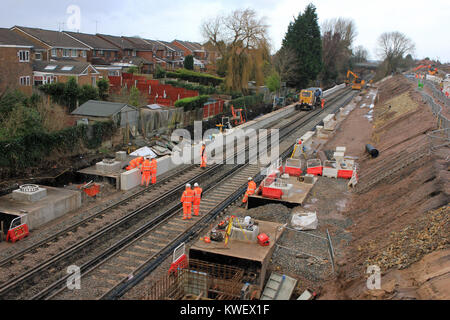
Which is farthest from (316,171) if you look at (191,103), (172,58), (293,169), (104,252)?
(172,58)

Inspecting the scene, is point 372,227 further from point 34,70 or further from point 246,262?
point 34,70

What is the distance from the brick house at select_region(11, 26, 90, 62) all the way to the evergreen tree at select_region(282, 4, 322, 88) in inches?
1114

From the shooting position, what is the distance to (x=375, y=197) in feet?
52.1

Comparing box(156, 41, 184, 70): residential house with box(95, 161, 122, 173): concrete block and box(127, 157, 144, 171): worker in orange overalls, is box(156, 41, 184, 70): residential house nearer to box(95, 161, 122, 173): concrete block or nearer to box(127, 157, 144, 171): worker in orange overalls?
box(95, 161, 122, 173): concrete block

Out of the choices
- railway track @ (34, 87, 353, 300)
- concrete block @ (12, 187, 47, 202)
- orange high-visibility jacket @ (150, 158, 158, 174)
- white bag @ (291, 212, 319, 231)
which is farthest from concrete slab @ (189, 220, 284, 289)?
orange high-visibility jacket @ (150, 158, 158, 174)

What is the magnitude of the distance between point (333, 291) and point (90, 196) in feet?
36.8

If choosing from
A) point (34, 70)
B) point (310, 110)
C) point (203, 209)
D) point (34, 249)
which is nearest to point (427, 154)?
point (203, 209)

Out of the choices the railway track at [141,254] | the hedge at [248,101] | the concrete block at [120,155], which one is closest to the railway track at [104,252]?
the railway track at [141,254]

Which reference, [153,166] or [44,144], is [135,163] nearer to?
[153,166]

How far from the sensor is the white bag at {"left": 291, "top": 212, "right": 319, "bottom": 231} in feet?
44.2

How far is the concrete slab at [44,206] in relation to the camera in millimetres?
13555

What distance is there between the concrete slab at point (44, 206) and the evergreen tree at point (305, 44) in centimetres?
Result: 4676

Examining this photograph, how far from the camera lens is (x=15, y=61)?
31422 mm

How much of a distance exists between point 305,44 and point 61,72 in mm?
35268
